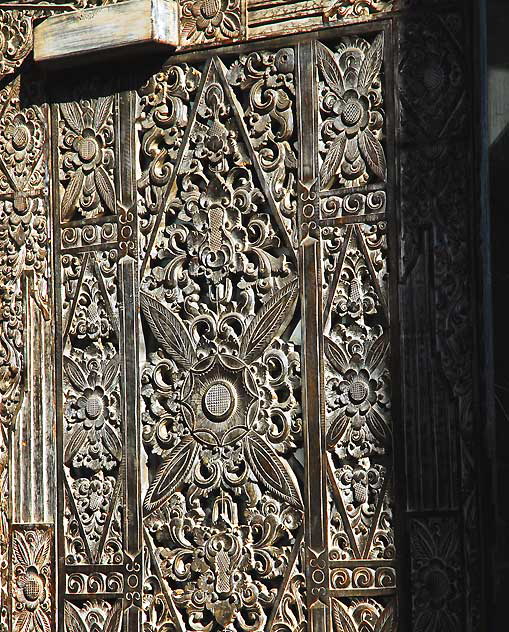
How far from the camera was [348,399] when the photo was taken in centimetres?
477

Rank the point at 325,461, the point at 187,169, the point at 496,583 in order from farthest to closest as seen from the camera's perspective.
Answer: the point at 187,169 < the point at 325,461 < the point at 496,583

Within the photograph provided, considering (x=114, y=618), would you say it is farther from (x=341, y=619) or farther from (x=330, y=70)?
(x=330, y=70)

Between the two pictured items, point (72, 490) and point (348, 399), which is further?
point (72, 490)

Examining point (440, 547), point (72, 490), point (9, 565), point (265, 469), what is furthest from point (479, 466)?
point (9, 565)

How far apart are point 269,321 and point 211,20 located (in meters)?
1.18

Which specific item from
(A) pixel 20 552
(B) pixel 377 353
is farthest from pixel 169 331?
(A) pixel 20 552

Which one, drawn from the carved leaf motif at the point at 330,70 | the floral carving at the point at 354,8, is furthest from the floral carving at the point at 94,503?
the floral carving at the point at 354,8

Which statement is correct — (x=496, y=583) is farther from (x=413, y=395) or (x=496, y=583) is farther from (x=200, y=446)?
(x=200, y=446)

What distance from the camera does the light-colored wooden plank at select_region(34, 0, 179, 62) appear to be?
5145 millimetres

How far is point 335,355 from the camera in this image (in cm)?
480

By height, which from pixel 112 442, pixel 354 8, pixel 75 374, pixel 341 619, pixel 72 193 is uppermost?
pixel 354 8

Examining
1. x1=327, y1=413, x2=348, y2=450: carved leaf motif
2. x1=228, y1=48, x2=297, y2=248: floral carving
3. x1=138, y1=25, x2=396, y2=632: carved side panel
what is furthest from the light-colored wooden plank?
x1=327, y1=413, x2=348, y2=450: carved leaf motif

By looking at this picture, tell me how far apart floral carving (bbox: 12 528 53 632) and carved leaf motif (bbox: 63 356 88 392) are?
0.58 metres

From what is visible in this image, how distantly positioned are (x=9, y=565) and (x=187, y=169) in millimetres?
1721
